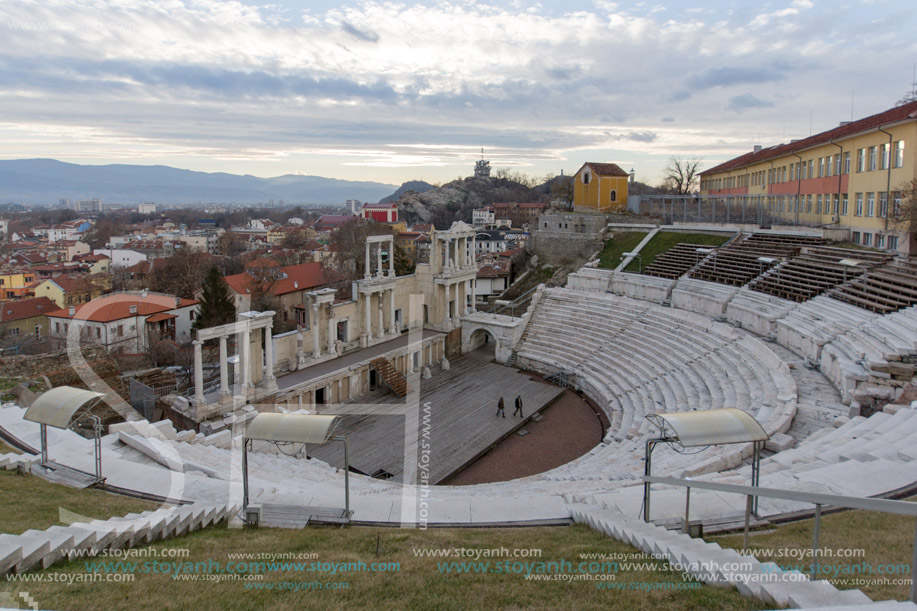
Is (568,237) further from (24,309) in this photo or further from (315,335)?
(24,309)

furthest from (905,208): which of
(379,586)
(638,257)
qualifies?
(379,586)

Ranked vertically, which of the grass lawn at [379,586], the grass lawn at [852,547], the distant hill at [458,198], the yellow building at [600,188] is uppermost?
the distant hill at [458,198]

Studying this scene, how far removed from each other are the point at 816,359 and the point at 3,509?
→ 2060cm

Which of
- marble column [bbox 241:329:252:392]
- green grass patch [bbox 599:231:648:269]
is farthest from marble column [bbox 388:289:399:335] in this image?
green grass patch [bbox 599:231:648:269]

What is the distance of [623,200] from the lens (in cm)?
4550

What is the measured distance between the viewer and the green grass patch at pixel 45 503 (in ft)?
26.1

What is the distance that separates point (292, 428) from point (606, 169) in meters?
41.3

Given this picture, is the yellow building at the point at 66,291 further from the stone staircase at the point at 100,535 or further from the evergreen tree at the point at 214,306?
the stone staircase at the point at 100,535

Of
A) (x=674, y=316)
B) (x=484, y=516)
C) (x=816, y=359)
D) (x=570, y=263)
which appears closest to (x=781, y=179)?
(x=570, y=263)

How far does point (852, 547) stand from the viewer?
6168 millimetres

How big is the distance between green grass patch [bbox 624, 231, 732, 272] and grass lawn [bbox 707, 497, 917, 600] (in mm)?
26744

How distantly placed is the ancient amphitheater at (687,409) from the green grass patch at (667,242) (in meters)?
2.29

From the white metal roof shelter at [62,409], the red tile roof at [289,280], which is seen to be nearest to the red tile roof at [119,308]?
the red tile roof at [289,280]

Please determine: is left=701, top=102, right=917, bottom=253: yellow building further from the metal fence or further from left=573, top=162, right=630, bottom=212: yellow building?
left=573, top=162, right=630, bottom=212: yellow building
